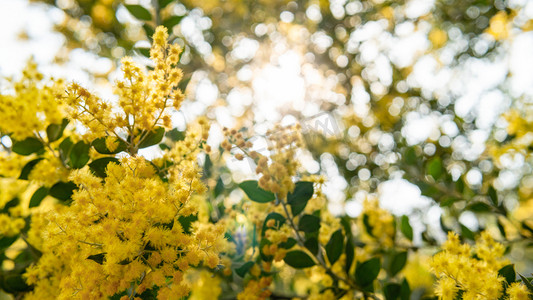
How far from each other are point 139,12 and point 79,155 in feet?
3.22

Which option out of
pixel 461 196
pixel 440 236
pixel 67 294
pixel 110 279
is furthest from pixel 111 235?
pixel 440 236

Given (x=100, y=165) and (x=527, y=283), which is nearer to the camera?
(x=527, y=283)

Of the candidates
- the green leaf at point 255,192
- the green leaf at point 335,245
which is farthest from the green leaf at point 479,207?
the green leaf at point 255,192

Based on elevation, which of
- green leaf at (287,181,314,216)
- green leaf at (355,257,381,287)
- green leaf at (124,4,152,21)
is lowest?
green leaf at (355,257,381,287)

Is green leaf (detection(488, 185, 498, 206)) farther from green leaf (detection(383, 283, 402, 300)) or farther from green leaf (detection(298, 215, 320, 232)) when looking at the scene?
green leaf (detection(298, 215, 320, 232))

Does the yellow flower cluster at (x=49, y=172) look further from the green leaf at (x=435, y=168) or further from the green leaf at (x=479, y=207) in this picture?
the green leaf at (x=479, y=207)

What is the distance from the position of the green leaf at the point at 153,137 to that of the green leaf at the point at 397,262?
1.57 m

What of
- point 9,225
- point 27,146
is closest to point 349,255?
point 27,146

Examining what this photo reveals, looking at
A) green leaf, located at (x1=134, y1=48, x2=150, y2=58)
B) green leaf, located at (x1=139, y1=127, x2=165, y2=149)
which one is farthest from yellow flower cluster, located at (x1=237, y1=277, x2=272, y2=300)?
green leaf, located at (x1=134, y1=48, x2=150, y2=58)

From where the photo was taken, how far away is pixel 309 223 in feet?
5.52

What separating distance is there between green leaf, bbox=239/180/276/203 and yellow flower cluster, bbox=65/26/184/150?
468 millimetres

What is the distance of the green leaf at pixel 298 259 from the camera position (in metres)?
1.72

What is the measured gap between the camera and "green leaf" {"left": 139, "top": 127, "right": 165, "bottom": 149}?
1523mm

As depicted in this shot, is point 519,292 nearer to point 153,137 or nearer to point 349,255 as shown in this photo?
point 349,255
